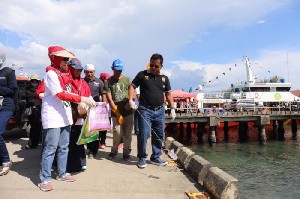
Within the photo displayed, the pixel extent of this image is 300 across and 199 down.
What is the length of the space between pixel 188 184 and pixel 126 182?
86 centimetres

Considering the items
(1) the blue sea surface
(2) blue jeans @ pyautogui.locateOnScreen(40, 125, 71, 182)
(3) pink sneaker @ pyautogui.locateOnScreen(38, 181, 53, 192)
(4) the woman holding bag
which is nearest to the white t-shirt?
(2) blue jeans @ pyautogui.locateOnScreen(40, 125, 71, 182)

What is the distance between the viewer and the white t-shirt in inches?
153

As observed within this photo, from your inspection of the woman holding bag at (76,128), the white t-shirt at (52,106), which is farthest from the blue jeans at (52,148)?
the woman holding bag at (76,128)

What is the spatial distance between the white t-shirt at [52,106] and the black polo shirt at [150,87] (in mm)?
1517

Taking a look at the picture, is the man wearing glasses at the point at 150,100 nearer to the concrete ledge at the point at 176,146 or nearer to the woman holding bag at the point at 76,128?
the woman holding bag at the point at 76,128

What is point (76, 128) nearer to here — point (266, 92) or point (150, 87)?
point (150, 87)

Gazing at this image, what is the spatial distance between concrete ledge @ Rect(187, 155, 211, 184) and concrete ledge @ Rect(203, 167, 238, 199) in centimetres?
20

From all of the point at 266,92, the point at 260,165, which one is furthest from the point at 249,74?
the point at 260,165

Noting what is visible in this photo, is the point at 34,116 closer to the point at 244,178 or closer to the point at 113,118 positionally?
the point at 113,118

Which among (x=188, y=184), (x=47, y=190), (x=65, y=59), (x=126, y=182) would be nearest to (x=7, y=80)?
(x=65, y=59)

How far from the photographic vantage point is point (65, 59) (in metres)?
4.17

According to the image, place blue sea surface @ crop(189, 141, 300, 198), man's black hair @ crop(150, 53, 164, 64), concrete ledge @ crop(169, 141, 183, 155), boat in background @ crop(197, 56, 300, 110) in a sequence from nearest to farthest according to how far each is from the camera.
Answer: man's black hair @ crop(150, 53, 164, 64) < concrete ledge @ crop(169, 141, 183, 155) < blue sea surface @ crop(189, 141, 300, 198) < boat in background @ crop(197, 56, 300, 110)

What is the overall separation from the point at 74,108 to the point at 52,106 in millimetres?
617

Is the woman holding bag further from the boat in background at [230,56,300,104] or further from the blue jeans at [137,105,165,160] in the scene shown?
the boat in background at [230,56,300,104]
